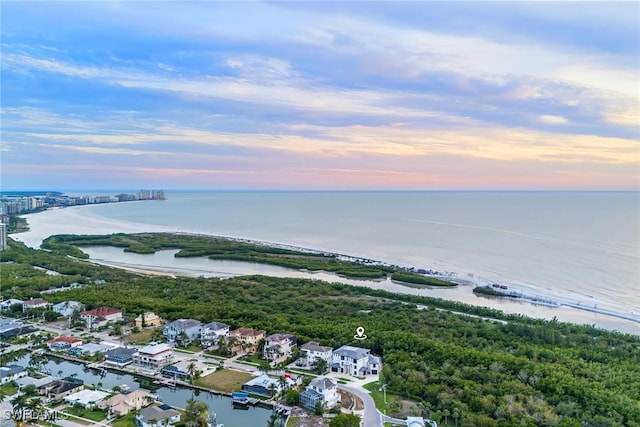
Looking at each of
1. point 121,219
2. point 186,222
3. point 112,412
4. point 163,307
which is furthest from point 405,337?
point 121,219

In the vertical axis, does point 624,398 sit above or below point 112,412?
above

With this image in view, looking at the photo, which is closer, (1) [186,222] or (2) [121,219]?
(1) [186,222]

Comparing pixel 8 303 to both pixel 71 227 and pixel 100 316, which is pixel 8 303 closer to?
pixel 100 316

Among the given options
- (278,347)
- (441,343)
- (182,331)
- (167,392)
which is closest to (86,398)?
(167,392)

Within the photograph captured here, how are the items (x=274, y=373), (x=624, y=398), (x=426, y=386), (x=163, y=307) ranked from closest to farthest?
(x=624, y=398)
(x=426, y=386)
(x=274, y=373)
(x=163, y=307)

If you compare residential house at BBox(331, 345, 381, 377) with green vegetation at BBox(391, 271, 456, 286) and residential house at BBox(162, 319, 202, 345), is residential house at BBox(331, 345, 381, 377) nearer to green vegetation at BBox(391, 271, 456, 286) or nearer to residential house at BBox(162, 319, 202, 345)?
residential house at BBox(162, 319, 202, 345)

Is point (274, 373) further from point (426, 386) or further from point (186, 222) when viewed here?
point (186, 222)

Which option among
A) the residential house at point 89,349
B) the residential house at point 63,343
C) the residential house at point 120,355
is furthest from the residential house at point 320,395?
the residential house at point 63,343

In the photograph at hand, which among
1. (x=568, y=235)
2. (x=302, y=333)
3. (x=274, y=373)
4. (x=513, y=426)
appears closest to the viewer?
(x=513, y=426)
